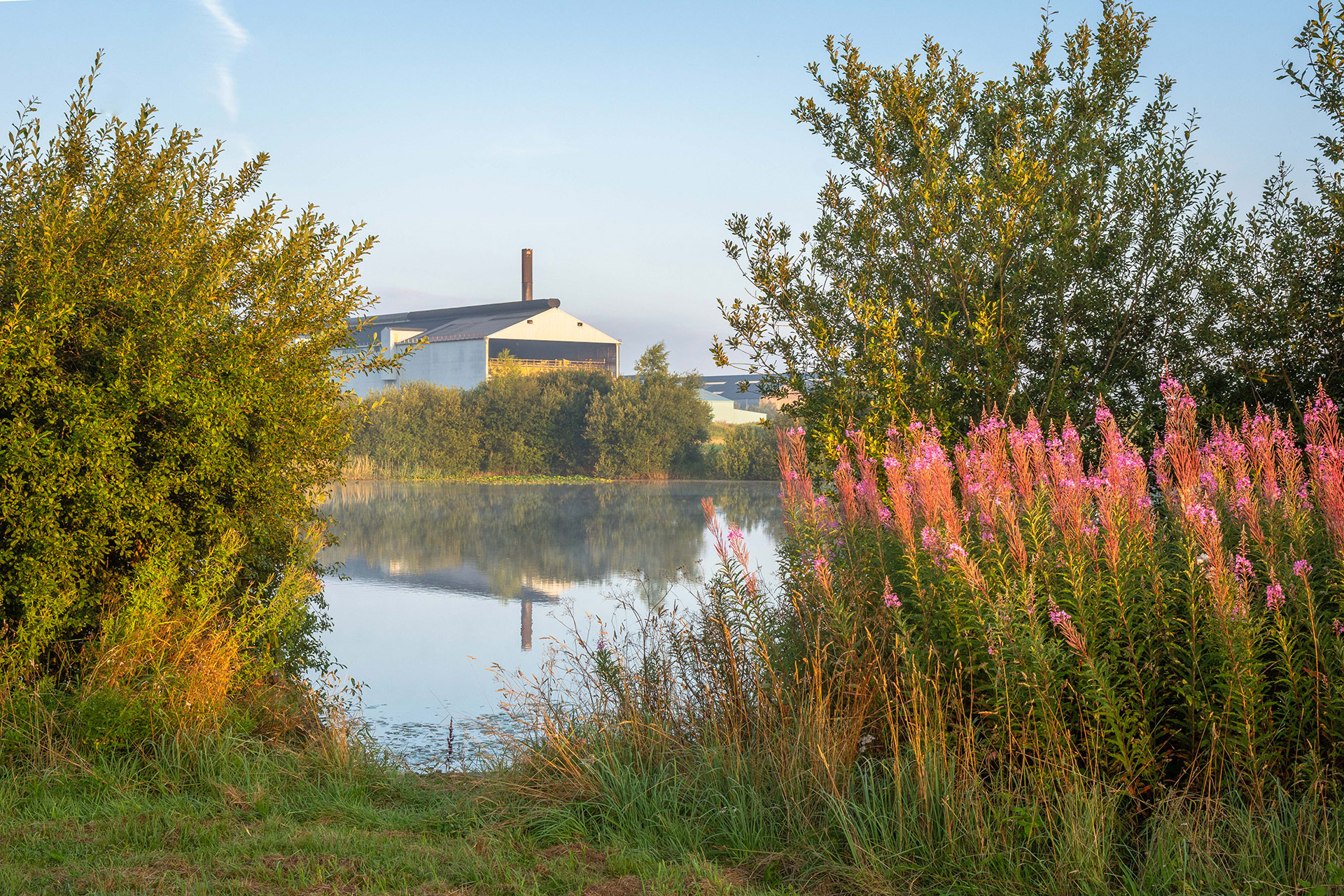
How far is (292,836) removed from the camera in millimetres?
4094

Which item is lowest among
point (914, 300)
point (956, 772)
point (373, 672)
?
point (373, 672)

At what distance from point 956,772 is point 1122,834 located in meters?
0.61

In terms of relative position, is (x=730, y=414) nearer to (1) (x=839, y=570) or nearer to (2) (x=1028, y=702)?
(1) (x=839, y=570)

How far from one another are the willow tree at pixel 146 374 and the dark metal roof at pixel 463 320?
130ft

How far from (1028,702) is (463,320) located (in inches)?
2169

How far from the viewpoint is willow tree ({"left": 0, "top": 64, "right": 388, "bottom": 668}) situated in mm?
5492

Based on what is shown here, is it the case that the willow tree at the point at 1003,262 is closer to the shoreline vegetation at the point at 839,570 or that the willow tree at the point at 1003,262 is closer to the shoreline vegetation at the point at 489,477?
the shoreline vegetation at the point at 839,570

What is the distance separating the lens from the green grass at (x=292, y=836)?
3658 millimetres

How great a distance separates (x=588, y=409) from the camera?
40.3 metres

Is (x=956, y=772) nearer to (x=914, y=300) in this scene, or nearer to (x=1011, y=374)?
(x=1011, y=374)

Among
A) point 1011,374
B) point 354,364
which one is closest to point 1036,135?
A: point 1011,374

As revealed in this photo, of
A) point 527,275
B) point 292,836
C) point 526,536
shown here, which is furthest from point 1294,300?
point 527,275

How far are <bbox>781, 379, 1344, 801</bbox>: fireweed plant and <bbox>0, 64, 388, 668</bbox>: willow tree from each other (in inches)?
Answer: 154

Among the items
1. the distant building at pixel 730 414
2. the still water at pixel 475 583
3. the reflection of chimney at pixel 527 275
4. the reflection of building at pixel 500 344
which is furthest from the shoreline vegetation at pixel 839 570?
the distant building at pixel 730 414
